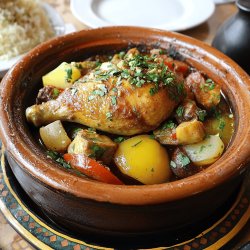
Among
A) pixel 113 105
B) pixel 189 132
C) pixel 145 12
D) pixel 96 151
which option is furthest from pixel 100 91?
pixel 145 12

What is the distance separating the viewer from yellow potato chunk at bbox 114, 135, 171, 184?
3.78 ft

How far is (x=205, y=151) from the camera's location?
1198 mm

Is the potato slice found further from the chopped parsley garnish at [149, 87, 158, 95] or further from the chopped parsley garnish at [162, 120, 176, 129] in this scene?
the chopped parsley garnish at [149, 87, 158, 95]

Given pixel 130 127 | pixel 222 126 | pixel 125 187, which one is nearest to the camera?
pixel 125 187

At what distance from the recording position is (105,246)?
44.3 inches

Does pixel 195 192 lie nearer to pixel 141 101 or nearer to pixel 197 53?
pixel 141 101

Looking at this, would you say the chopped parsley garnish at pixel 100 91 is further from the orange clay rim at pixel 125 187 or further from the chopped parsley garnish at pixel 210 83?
the chopped parsley garnish at pixel 210 83

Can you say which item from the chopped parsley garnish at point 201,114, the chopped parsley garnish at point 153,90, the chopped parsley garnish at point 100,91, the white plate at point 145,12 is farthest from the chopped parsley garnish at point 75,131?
the white plate at point 145,12

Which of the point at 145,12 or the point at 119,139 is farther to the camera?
the point at 145,12

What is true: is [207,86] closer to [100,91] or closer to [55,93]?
[100,91]

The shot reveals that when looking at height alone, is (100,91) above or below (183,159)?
above

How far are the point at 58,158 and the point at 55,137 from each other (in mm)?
74

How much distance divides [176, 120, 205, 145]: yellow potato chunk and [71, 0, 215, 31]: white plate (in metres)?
1.12

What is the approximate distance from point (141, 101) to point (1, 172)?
1.73 ft
